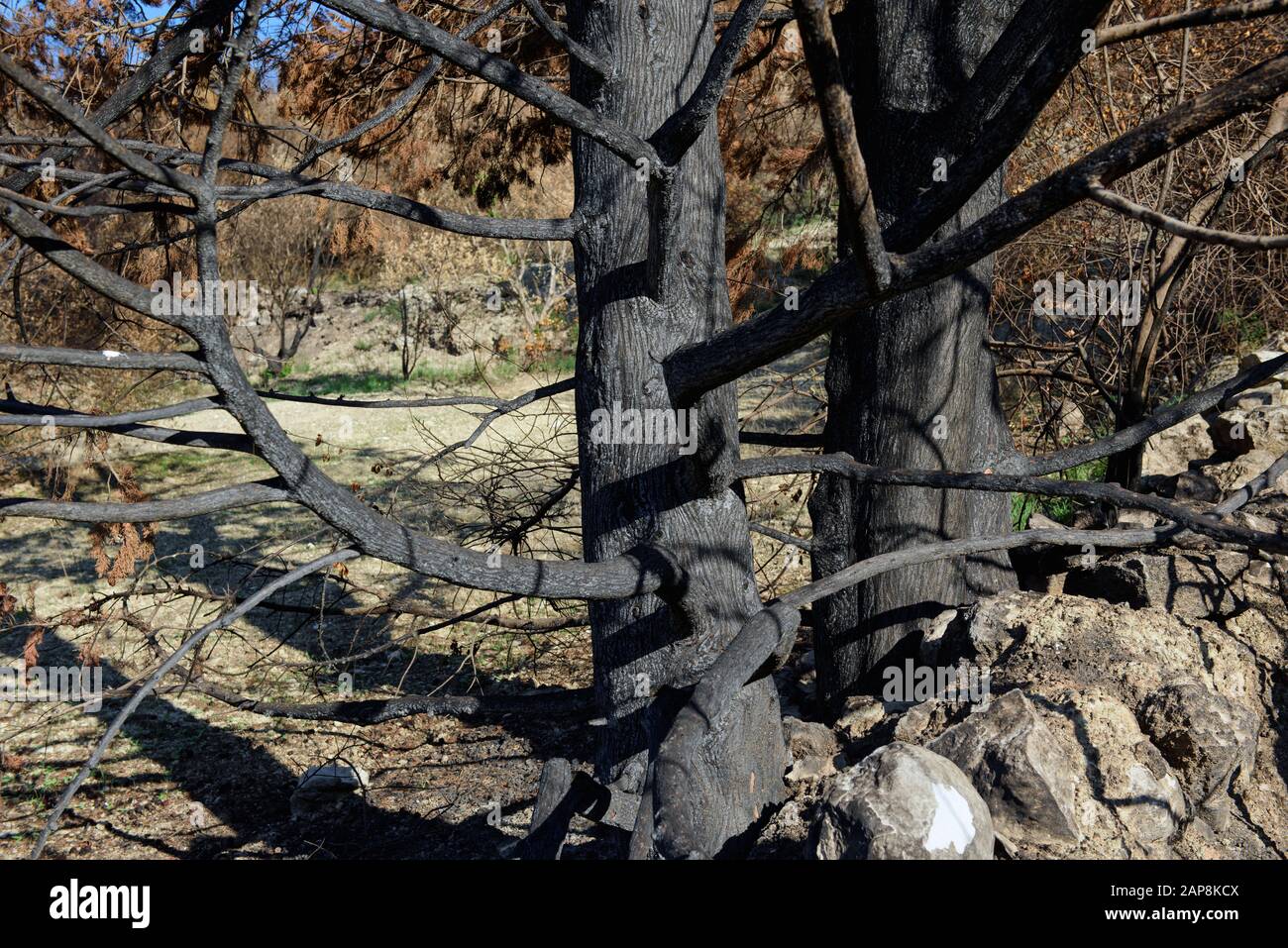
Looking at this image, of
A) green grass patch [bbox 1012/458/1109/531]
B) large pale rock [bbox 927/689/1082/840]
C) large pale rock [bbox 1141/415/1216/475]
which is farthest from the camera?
green grass patch [bbox 1012/458/1109/531]

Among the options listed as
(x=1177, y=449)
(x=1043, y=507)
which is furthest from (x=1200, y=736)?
(x=1043, y=507)

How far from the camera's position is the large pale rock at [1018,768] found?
8.29 ft

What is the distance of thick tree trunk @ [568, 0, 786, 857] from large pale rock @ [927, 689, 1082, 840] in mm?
765

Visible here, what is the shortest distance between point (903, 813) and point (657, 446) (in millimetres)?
1406

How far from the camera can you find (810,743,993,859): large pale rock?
220cm

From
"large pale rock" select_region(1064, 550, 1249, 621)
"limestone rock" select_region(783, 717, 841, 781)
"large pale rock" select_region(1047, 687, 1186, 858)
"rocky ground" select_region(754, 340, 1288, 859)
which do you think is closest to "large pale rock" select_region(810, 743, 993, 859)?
"rocky ground" select_region(754, 340, 1288, 859)

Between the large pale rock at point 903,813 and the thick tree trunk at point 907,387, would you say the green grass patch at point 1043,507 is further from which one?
the large pale rock at point 903,813

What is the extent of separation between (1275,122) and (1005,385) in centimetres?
444

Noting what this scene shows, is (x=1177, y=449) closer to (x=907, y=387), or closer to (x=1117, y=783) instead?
(x=907, y=387)

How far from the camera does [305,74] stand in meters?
4.73

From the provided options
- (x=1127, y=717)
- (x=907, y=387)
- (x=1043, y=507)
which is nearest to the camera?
(x=1127, y=717)

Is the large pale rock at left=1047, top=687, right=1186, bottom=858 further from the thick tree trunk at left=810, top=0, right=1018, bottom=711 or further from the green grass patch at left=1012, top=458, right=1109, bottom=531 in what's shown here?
the green grass patch at left=1012, top=458, right=1109, bottom=531

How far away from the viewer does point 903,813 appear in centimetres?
222

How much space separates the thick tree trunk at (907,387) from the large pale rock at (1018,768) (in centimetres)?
138
